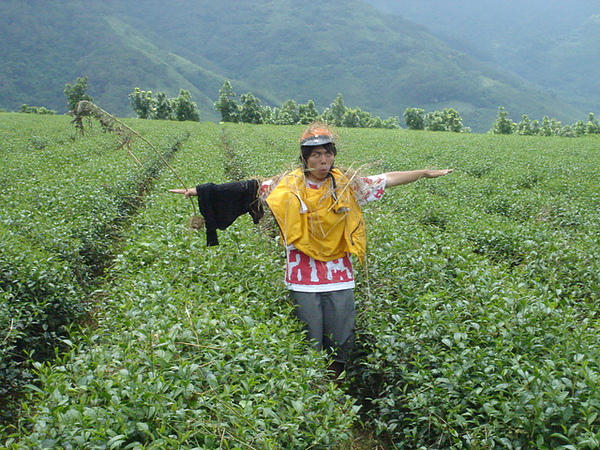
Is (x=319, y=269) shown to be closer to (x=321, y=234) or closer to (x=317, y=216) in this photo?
(x=321, y=234)

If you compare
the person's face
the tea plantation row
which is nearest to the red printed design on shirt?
the tea plantation row

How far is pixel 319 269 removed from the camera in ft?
13.3

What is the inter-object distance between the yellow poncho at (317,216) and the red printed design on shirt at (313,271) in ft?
0.22

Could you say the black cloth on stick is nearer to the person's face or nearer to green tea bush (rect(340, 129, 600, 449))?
the person's face

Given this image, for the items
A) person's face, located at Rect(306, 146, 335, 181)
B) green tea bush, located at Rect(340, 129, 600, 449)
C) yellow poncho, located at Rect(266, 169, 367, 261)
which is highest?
person's face, located at Rect(306, 146, 335, 181)

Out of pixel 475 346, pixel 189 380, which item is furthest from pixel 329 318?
pixel 189 380

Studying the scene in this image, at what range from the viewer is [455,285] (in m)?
4.51

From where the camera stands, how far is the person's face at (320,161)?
397cm

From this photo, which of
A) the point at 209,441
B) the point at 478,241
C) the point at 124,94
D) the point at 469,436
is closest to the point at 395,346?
the point at 469,436

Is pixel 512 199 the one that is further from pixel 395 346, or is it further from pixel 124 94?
pixel 124 94

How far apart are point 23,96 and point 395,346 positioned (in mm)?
119586

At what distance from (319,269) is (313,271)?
0.05m

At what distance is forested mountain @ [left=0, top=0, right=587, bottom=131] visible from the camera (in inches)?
4648

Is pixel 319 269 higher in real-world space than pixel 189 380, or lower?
higher
